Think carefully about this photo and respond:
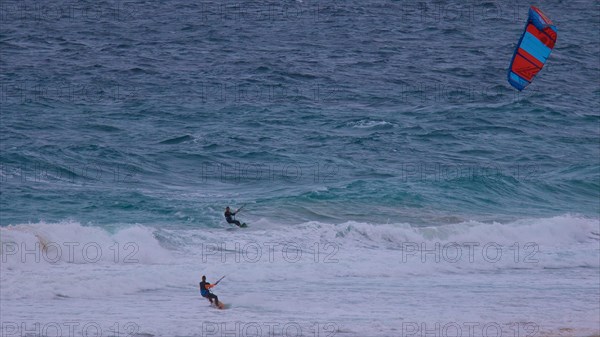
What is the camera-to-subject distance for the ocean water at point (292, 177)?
44.0 feet

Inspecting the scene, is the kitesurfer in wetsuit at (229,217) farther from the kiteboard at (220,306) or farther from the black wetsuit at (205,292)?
the kiteboard at (220,306)

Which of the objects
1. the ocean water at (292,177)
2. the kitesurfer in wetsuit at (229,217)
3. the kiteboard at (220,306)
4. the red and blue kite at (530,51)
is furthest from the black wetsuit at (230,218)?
the red and blue kite at (530,51)

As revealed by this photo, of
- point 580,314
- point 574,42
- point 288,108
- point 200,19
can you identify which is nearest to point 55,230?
point 580,314

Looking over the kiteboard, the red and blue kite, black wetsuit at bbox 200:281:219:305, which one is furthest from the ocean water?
the red and blue kite

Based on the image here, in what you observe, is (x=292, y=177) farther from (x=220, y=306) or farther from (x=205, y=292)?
(x=220, y=306)

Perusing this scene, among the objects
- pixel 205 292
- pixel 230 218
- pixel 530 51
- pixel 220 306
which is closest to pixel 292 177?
pixel 230 218

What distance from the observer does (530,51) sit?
14711mm

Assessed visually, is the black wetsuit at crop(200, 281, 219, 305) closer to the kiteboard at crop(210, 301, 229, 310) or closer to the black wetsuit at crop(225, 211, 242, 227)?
the kiteboard at crop(210, 301, 229, 310)

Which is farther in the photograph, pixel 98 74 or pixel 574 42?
pixel 574 42

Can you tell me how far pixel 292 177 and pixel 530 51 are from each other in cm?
853

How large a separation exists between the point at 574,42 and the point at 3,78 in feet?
83.3

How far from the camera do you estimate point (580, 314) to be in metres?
13.2

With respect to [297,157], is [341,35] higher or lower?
higher

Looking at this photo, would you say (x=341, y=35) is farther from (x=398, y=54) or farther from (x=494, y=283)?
(x=494, y=283)
